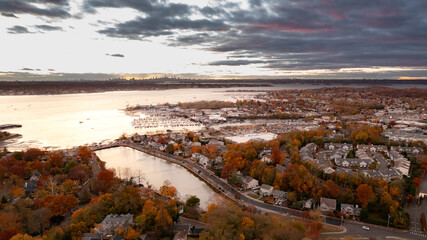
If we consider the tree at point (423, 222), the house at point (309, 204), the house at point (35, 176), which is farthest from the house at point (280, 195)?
the house at point (35, 176)

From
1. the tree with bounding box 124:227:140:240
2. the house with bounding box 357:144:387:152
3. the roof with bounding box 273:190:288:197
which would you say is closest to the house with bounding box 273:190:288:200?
the roof with bounding box 273:190:288:197

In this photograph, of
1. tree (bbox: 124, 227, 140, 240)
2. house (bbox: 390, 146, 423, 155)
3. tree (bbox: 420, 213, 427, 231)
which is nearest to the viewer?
tree (bbox: 124, 227, 140, 240)

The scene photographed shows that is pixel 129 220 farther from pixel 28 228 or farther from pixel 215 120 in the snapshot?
pixel 215 120

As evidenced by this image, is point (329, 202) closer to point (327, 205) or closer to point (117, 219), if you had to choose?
point (327, 205)

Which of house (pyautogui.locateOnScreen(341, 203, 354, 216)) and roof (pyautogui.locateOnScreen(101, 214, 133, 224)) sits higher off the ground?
Result: roof (pyautogui.locateOnScreen(101, 214, 133, 224))

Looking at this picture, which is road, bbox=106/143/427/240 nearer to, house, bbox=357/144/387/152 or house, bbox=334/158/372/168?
house, bbox=334/158/372/168

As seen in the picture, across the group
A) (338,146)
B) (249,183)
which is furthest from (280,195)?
(338,146)
